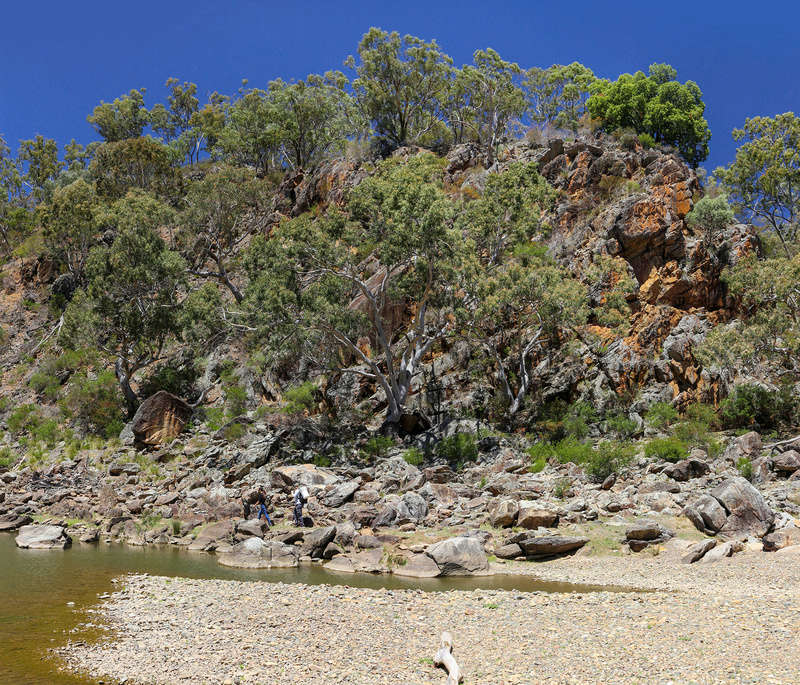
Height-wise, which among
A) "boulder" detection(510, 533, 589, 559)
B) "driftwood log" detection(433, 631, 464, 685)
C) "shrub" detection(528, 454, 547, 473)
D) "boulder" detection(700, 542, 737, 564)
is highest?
"shrub" detection(528, 454, 547, 473)

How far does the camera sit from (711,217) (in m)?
39.6

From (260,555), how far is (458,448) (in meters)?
14.8

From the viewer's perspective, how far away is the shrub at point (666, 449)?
27.3 m

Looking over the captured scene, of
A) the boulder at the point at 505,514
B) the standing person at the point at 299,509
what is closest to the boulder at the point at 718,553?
the boulder at the point at 505,514

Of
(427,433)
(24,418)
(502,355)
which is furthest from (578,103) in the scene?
(24,418)

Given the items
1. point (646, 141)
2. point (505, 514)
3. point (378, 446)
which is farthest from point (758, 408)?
point (646, 141)

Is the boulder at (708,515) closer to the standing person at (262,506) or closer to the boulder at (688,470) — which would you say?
the boulder at (688,470)

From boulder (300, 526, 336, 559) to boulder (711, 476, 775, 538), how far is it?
12612 millimetres

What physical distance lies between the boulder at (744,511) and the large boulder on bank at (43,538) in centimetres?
2339

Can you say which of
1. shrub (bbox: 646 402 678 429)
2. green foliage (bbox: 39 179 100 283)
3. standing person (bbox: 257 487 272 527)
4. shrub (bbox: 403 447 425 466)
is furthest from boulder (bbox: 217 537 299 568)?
green foliage (bbox: 39 179 100 283)

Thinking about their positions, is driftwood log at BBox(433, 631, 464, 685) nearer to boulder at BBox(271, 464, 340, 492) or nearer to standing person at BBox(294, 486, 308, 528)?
standing person at BBox(294, 486, 308, 528)

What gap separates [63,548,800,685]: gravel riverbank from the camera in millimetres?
10458

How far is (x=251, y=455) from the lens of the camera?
34188 mm

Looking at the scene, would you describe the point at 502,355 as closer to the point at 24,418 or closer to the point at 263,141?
the point at 24,418
